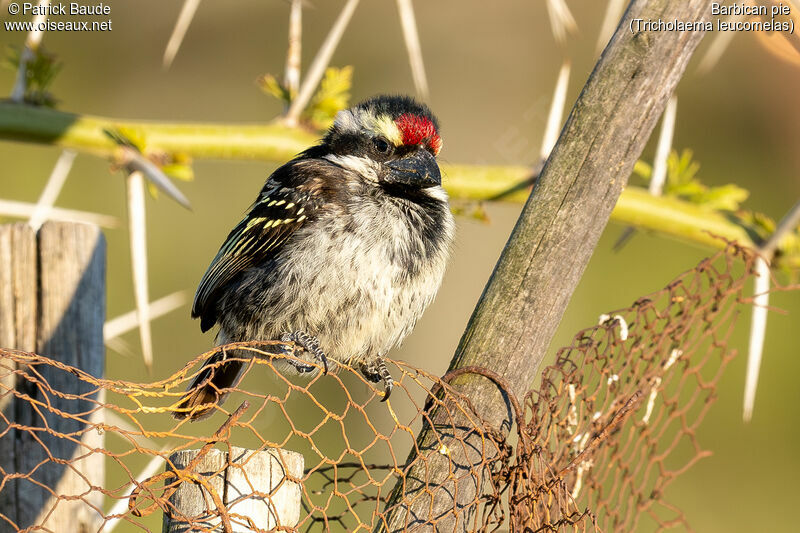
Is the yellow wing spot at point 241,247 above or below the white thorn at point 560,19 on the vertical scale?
below

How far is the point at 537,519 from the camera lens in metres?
2.36

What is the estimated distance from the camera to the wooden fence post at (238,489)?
205 centimetres

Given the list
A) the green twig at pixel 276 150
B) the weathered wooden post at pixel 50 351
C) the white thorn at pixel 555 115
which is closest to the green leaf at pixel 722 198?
the green twig at pixel 276 150

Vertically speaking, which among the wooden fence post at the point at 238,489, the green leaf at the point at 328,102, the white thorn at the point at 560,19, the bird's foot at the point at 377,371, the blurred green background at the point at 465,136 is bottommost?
the wooden fence post at the point at 238,489

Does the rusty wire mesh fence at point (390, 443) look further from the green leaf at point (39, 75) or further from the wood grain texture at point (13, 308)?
the green leaf at point (39, 75)

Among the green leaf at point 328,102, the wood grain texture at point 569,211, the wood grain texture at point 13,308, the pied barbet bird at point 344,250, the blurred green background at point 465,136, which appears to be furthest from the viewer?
the blurred green background at point 465,136

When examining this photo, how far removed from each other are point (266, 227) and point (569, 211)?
135cm

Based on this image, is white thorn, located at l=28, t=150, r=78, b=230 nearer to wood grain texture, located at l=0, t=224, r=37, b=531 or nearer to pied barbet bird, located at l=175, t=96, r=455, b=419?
wood grain texture, located at l=0, t=224, r=37, b=531

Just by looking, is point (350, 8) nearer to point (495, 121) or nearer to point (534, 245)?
point (534, 245)

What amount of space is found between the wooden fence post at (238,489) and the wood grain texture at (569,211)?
43 centimetres

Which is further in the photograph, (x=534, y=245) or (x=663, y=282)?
(x=663, y=282)

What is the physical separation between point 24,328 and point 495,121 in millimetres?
4654

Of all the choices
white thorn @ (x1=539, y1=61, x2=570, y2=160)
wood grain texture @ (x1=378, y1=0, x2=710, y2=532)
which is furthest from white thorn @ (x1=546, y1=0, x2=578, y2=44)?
wood grain texture @ (x1=378, y1=0, x2=710, y2=532)

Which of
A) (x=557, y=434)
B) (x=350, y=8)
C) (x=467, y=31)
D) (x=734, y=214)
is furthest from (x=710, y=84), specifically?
(x=557, y=434)
